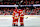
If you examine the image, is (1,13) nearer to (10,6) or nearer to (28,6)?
(10,6)

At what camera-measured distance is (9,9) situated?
217 inches

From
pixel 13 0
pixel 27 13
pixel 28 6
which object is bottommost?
pixel 27 13

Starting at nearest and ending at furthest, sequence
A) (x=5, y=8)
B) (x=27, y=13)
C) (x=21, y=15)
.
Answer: (x=21, y=15), (x=27, y=13), (x=5, y=8)

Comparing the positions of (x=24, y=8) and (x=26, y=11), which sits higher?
(x=24, y=8)

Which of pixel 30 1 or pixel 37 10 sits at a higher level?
pixel 30 1

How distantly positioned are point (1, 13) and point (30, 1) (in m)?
1.98

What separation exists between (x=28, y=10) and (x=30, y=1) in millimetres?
663

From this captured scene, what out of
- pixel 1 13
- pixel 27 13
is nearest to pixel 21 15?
pixel 27 13

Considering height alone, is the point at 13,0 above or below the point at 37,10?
above

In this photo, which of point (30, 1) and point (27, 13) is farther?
point (30, 1)

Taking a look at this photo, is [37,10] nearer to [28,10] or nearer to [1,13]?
[28,10]

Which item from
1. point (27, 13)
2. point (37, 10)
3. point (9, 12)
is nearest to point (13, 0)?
point (9, 12)

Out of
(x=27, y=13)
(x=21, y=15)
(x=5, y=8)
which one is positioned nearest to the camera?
(x=21, y=15)

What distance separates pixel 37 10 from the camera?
5.45 m
